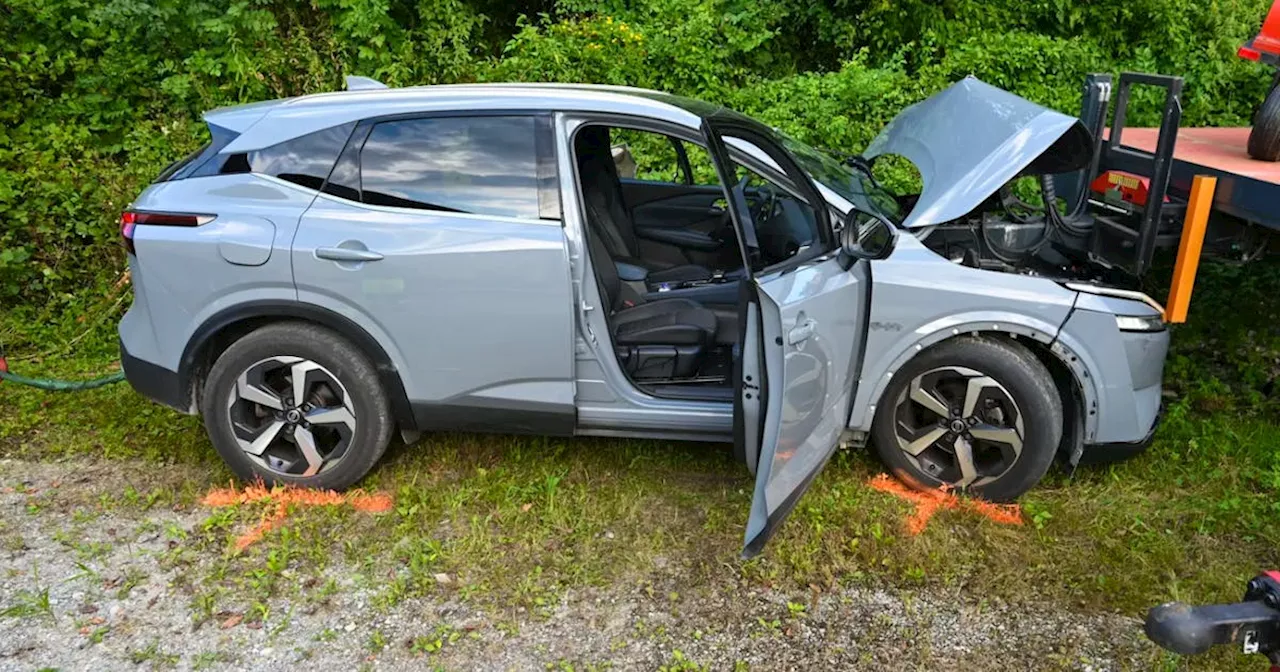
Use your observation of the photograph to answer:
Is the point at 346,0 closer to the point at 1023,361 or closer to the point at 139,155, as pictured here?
the point at 139,155

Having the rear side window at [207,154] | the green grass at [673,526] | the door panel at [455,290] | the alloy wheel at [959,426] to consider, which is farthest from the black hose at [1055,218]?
the rear side window at [207,154]

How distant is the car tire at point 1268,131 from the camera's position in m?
3.76

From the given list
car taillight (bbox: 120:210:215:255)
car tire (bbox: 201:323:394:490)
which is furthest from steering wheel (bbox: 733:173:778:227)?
car taillight (bbox: 120:210:215:255)

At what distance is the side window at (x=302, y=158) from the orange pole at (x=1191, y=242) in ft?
10.7

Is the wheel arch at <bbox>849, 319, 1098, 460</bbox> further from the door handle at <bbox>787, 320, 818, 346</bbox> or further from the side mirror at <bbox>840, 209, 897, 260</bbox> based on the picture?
the door handle at <bbox>787, 320, 818, 346</bbox>

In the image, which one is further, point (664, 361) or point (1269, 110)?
point (664, 361)

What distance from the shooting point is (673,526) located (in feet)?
12.5

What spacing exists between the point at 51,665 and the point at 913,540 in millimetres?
3069

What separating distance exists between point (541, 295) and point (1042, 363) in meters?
2.06

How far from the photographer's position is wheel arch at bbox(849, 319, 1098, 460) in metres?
3.61

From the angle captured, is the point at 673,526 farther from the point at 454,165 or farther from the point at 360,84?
the point at 360,84

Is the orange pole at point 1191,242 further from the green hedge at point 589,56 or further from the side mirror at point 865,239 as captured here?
the green hedge at point 589,56

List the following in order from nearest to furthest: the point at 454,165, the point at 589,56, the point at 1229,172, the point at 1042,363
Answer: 1. the point at 1229,172
2. the point at 454,165
3. the point at 1042,363
4. the point at 589,56

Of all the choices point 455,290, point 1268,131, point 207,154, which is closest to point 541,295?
point 455,290
